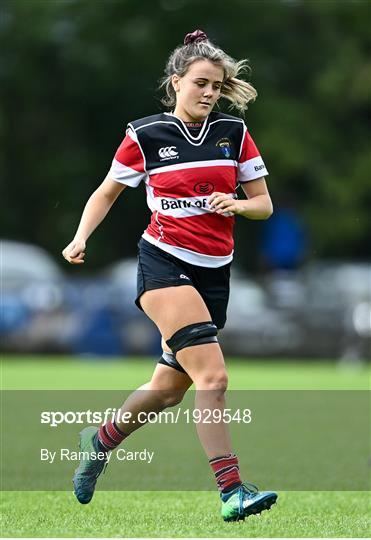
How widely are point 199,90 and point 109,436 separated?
5.66ft

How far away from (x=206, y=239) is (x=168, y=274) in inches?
9.3

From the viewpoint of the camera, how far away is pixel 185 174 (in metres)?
6.08

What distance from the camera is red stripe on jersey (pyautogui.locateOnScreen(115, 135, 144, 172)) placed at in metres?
6.15

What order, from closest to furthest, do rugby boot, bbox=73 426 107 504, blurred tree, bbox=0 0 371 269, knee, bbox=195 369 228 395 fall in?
knee, bbox=195 369 228 395 → rugby boot, bbox=73 426 107 504 → blurred tree, bbox=0 0 371 269

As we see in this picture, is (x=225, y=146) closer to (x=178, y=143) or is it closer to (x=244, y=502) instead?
(x=178, y=143)

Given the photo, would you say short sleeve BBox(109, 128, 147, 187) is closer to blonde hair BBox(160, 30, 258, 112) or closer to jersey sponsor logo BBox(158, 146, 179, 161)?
jersey sponsor logo BBox(158, 146, 179, 161)

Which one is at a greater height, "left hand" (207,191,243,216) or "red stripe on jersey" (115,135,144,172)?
"red stripe on jersey" (115,135,144,172)

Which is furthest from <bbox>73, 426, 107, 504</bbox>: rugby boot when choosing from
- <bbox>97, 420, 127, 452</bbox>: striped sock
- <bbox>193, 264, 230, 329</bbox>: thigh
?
<bbox>193, 264, 230, 329</bbox>: thigh

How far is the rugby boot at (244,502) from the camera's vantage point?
5.75 metres

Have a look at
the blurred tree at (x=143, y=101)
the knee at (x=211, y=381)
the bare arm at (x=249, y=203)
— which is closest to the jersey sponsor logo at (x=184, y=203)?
the bare arm at (x=249, y=203)

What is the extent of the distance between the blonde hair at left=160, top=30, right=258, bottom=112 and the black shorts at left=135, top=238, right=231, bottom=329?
766mm

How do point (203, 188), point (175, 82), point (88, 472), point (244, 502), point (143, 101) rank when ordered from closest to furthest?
point (244, 502) → point (203, 188) → point (175, 82) → point (88, 472) → point (143, 101)

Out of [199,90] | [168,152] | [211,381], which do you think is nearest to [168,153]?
[168,152]

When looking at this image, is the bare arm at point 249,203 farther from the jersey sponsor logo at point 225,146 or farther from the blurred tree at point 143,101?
the blurred tree at point 143,101
